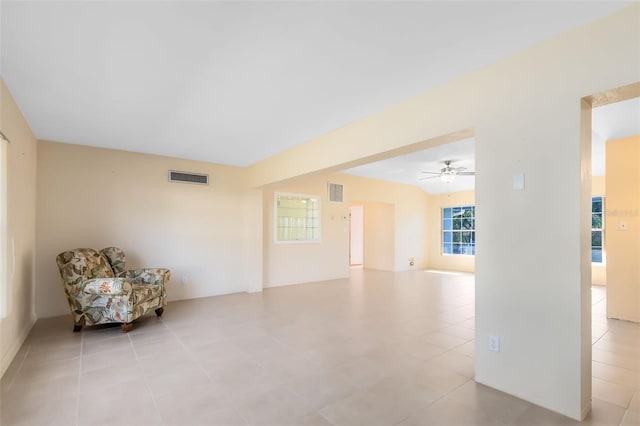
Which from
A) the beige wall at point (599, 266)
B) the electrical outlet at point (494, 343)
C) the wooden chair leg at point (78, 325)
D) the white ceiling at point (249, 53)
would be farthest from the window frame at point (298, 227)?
the beige wall at point (599, 266)

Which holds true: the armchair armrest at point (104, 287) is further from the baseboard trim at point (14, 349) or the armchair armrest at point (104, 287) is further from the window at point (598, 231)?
the window at point (598, 231)

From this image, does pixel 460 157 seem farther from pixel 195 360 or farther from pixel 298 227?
pixel 195 360

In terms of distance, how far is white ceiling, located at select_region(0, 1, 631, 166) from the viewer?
1762mm

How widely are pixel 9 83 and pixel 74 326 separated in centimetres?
277

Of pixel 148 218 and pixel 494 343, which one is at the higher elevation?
pixel 148 218

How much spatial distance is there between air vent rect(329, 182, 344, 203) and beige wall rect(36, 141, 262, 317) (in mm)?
2147

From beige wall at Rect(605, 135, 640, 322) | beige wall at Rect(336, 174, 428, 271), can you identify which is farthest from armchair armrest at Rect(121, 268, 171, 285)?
beige wall at Rect(605, 135, 640, 322)

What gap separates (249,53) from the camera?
218 cm

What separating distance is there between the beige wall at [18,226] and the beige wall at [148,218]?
0.74 feet

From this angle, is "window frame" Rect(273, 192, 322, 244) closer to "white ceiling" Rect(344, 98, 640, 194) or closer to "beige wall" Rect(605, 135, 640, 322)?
"white ceiling" Rect(344, 98, 640, 194)

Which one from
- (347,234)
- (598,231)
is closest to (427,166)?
(347,234)

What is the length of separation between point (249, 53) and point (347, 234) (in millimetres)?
6095

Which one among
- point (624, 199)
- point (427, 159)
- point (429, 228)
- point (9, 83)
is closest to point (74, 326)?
point (9, 83)

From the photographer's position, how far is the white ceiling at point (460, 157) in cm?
337
